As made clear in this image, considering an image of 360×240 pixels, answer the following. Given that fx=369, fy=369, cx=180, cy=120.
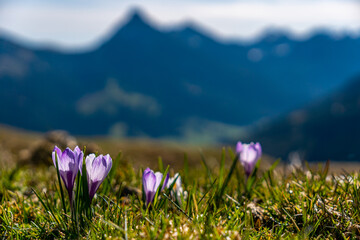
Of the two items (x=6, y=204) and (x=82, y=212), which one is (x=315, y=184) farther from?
(x=6, y=204)

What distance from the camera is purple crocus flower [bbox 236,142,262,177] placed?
3.87 m

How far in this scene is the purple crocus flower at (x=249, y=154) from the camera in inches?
152

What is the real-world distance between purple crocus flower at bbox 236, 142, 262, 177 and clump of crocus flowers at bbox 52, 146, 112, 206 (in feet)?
5.30

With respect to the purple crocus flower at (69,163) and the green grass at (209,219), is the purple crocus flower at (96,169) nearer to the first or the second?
the purple crocus flower at (69,163)

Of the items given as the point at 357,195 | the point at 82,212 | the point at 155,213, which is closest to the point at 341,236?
the point at 357,195

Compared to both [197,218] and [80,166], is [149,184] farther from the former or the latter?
[80,166]

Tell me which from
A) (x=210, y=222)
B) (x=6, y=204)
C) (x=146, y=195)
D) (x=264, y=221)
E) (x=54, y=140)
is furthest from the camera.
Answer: (x=54, y=140)

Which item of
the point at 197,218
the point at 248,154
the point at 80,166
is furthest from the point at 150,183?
the point at 248,154

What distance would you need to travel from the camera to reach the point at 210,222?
272 centimetres

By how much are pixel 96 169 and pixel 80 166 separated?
0.12 metres

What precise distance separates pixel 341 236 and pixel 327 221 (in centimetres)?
17

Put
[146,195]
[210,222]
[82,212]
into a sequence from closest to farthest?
[210,222]
[82,212]
[146,195]

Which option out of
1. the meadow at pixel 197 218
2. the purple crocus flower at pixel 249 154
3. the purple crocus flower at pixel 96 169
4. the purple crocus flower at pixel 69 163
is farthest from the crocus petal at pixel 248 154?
the purple crocus flower at pixel 69 163

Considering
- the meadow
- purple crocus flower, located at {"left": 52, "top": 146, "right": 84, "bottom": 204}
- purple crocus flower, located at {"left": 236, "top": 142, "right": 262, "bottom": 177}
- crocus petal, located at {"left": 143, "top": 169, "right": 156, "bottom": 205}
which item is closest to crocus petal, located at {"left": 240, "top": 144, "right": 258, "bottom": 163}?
purple crocus flower, located at {"left": 236, "top": 142, "right": 262, "bottom": 177}
